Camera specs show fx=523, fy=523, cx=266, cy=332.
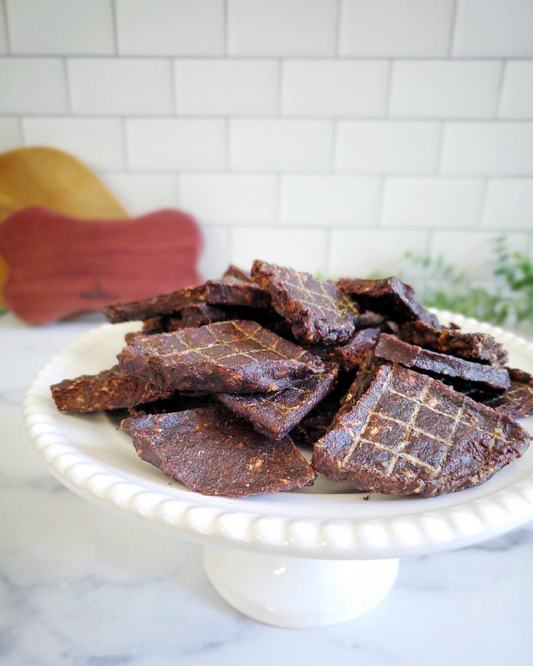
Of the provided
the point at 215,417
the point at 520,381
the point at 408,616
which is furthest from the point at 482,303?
the point at 215,417

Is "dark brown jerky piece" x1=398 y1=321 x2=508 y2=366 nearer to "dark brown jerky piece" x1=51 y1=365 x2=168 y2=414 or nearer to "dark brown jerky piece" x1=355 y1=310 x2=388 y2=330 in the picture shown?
"dark brown jerky piece" x1=355 y1=310 x2=388 y2=330

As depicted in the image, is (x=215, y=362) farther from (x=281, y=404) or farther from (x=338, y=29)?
(x=338, y=29)

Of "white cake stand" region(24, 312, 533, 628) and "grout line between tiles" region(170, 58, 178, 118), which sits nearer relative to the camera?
"white cake stand" region(24, 312, 533, 628)

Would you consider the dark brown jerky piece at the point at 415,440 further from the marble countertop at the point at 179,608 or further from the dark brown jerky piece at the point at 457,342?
the marble countertop at the point at 179,608


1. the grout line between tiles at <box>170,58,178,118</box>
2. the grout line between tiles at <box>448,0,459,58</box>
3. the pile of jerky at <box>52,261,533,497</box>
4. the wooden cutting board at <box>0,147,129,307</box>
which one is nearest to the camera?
the pile of jerky at <box>52,261,533,497</box>

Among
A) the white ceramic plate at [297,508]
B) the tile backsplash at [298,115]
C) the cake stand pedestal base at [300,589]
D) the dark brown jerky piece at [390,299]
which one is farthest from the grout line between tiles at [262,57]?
the cake stand pedestal base at [300,589]

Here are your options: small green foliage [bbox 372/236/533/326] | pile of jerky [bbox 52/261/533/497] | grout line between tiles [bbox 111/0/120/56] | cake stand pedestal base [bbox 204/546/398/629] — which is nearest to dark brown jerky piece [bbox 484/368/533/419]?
pile of jerky [bbox 52/261/533/497]
